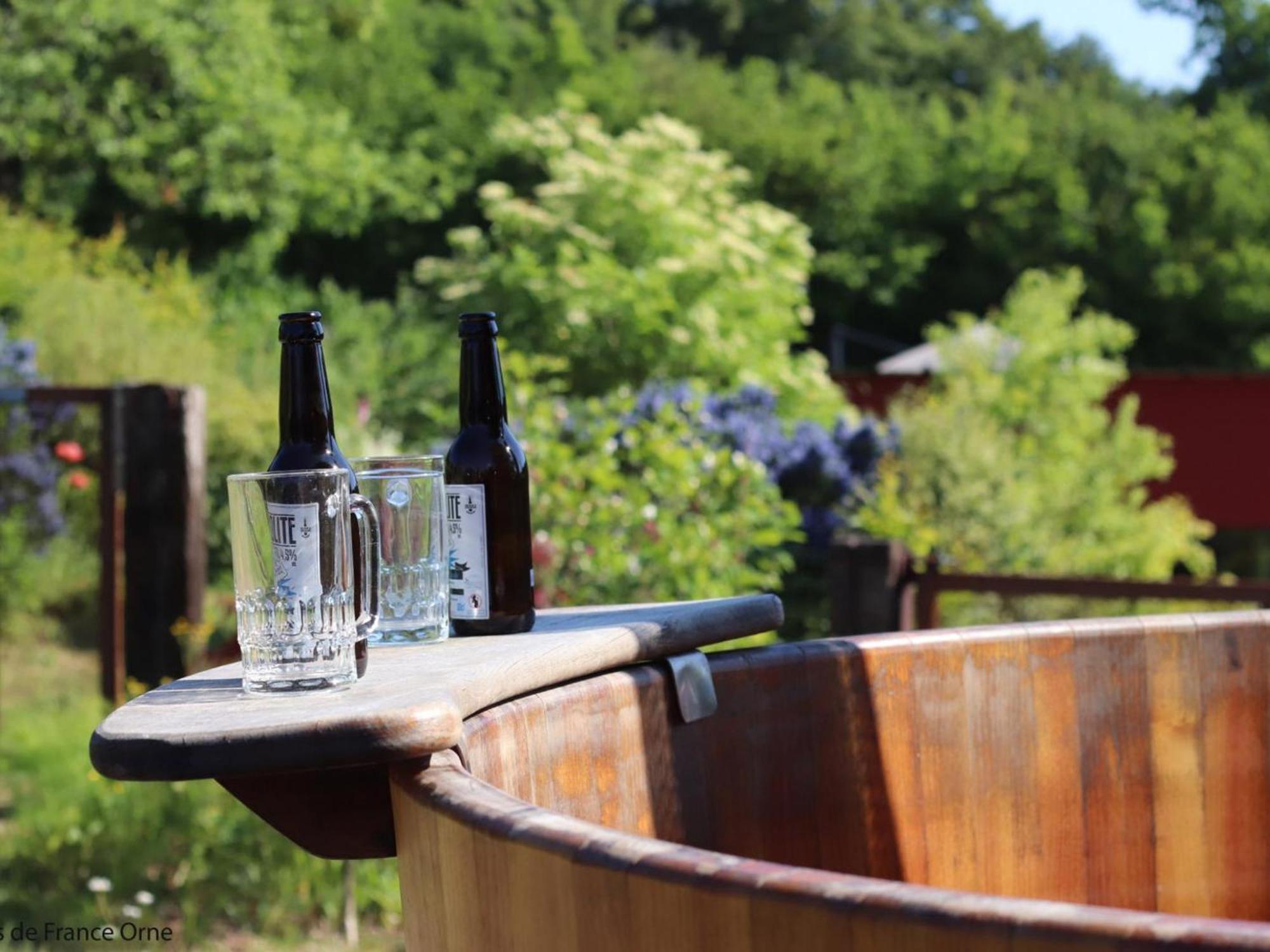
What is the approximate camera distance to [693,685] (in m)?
1.38

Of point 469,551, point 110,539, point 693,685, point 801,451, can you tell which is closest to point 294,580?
point 469,551

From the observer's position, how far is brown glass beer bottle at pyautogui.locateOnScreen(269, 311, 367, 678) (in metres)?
1.26

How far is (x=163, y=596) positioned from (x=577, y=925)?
386 centimetres

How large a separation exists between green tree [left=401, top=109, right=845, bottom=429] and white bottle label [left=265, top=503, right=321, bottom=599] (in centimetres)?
734

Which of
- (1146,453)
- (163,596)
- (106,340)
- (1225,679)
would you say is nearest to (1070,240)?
(1146,453)

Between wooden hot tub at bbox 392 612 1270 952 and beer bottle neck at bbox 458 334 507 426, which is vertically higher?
beer bottle neck at bbox 458 334 507 426

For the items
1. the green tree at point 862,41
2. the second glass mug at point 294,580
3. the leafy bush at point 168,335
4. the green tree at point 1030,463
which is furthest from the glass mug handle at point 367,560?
the green tree at point 862,41

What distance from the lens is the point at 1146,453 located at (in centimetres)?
923

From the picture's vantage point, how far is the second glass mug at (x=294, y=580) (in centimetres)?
111

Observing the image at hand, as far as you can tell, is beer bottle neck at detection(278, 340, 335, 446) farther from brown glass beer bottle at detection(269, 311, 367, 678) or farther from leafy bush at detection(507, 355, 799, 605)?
leafy bush at detection(507, 355, 799, 605)

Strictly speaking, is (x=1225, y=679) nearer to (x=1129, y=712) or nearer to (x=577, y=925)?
(x=1129, y=712)

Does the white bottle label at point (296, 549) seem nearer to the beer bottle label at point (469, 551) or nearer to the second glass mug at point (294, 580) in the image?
the second glass mug at point (294, 580)

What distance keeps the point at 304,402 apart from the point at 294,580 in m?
0.20

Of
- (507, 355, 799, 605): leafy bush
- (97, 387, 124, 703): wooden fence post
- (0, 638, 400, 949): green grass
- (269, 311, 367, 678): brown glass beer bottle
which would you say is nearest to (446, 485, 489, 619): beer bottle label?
(269, 311, 367, 678): brown glass beer bottle
